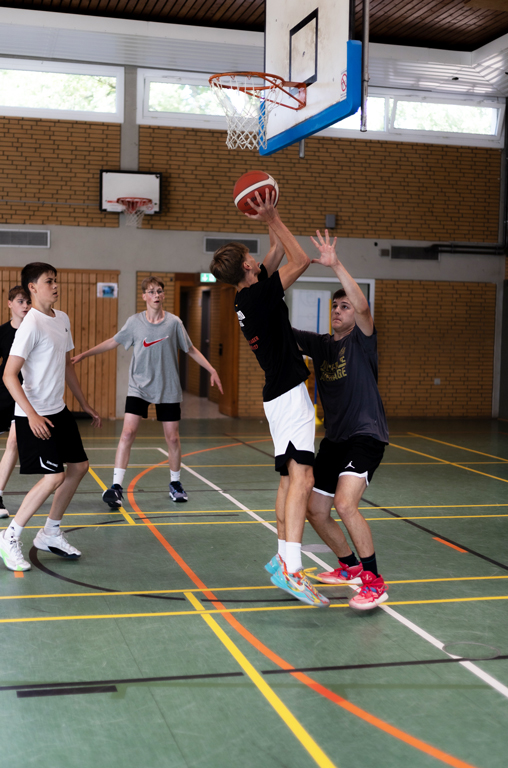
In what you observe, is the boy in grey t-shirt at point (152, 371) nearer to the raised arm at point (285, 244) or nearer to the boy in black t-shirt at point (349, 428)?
the boy in black t-shirt at point (349, 428)

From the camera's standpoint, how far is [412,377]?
15.6 m

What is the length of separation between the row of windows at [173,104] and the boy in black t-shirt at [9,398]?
27.3 ft

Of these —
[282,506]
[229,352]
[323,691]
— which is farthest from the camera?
[229,352]

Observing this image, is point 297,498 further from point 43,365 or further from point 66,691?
point 43,365

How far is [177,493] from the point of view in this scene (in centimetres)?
721

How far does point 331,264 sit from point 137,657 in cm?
228

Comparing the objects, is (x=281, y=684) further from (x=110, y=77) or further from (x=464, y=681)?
(x=110, y=77)

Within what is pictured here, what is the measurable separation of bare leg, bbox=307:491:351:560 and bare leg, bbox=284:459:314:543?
0.78 ft

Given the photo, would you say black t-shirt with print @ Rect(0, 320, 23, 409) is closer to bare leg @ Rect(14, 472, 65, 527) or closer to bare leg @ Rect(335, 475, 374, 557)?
bare leg @ Rect(14, 472, 65, 527)

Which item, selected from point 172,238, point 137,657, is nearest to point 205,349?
point 172,238

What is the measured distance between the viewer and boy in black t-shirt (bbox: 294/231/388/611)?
4301mm

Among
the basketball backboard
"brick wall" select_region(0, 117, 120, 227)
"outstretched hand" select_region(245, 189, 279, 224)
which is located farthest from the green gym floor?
"brick wall" select_region(0, 117, 120, 227)

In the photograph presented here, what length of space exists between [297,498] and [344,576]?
87cm

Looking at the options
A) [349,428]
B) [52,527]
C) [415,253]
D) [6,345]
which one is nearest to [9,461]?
[6,345]
